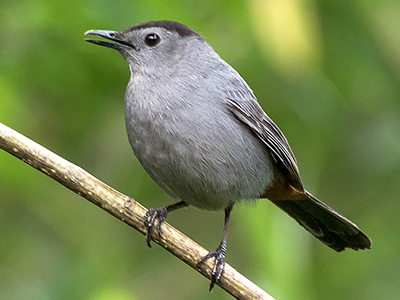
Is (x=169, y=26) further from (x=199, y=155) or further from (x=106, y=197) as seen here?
(x=106, y=197)

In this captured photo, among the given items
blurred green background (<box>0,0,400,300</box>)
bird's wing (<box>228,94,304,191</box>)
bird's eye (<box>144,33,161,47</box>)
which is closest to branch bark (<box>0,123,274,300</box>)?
blurred green background (<box>0,0,400,300</box>)

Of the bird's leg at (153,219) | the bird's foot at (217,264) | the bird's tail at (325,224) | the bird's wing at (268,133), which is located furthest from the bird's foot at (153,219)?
the bird's tail at (325,224)

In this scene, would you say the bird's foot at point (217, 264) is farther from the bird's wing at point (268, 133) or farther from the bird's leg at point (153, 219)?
the bird's wing at point (268, 133)

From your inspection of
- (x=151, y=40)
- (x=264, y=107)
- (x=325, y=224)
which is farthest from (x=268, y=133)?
(x=151, y=40)

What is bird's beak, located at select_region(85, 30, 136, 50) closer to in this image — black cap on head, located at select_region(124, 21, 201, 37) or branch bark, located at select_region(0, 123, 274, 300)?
black cap on head, located at select_region(124, 21, 201, 37)

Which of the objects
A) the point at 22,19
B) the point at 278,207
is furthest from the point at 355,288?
the point at 22,19

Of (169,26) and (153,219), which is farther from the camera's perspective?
(169,26)

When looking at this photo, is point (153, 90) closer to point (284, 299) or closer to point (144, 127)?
point (144, 127)
